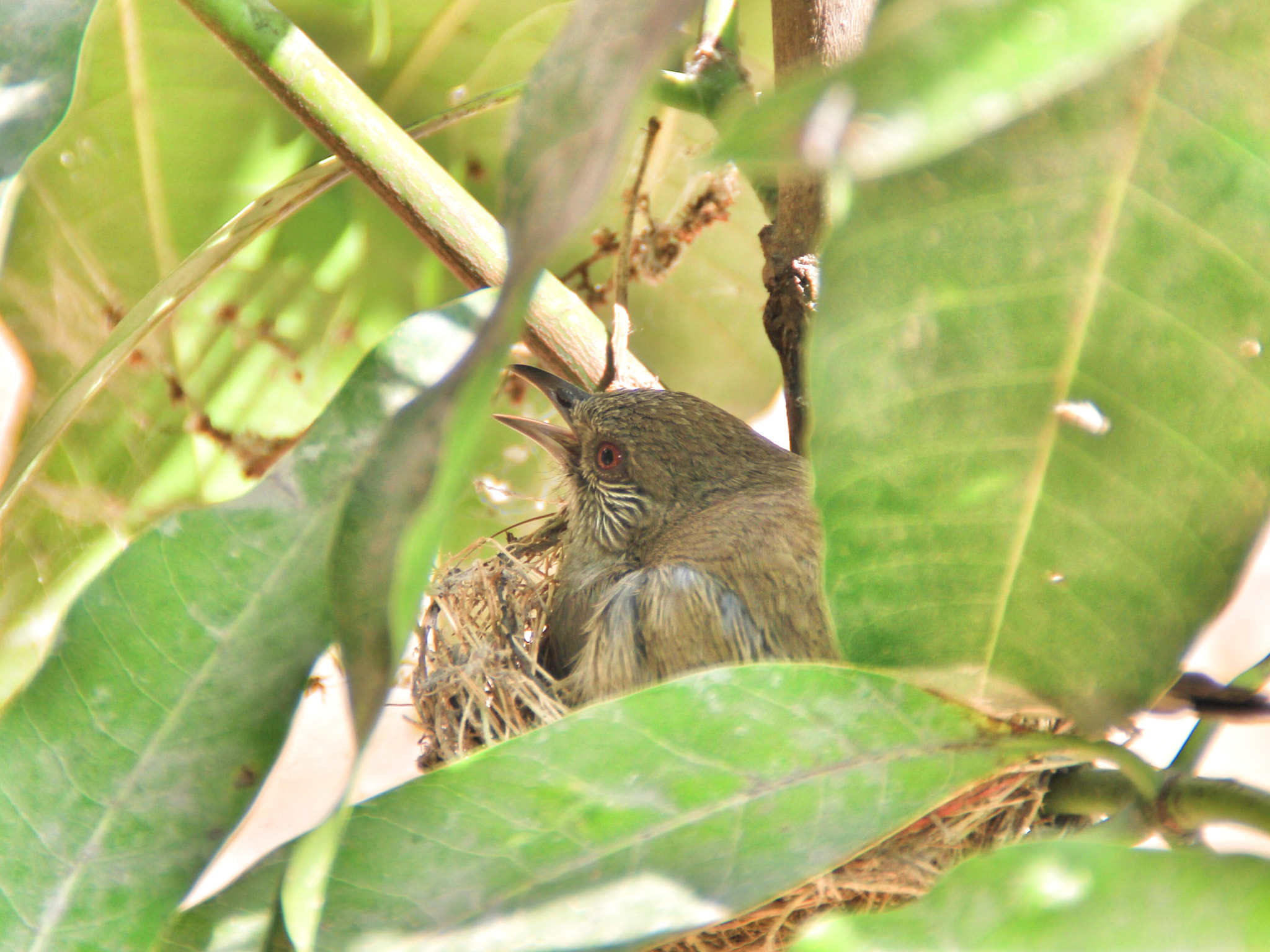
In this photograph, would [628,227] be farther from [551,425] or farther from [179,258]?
[179,258]

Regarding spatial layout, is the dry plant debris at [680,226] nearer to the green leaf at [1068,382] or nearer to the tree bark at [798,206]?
the tree bark at [798,206]

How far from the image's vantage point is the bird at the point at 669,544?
5.21 feet

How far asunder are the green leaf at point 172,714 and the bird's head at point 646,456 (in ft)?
3.83

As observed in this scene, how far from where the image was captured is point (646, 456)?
2.12 metres

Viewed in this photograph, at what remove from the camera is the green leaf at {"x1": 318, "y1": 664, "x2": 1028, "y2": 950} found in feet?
2.39

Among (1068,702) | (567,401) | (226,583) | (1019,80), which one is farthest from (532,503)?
(1019,80)

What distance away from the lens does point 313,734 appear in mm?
3199

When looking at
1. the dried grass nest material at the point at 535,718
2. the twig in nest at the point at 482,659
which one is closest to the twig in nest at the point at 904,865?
the dried grass nest material at the point at 535,718

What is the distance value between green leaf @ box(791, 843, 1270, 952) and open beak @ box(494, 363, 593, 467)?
1378mm

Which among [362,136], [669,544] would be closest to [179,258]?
[362,136]

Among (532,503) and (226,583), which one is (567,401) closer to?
(532,503)

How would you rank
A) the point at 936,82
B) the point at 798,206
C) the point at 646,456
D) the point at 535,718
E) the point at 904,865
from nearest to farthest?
the point at 936,82
the point at 904,865
the point at 798,206
the point at 535,718
the point at 646,456

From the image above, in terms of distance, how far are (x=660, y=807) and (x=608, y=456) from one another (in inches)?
56.8

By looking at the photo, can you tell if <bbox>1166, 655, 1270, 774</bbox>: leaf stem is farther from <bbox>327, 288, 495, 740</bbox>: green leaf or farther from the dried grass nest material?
<bbox>327, 288, 495, 740</bbox>: green leaf
